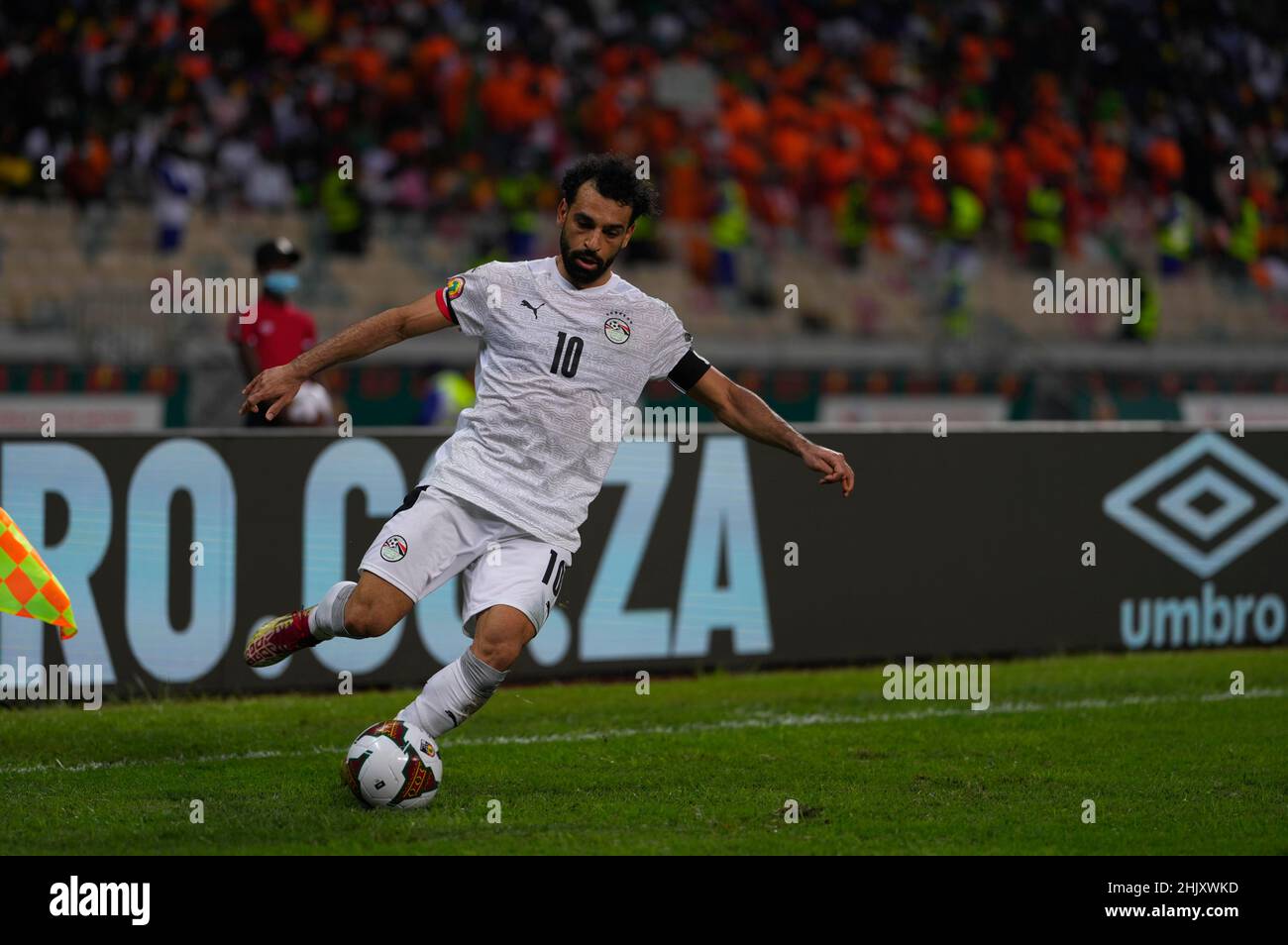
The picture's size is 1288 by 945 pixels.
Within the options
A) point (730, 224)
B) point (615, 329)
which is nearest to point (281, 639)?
point (615, 329)

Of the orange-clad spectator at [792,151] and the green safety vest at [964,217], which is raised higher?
the orange-clad spectator at [792,151]

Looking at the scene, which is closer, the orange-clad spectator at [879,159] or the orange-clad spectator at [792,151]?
the orange-clad spectator at [792,151]

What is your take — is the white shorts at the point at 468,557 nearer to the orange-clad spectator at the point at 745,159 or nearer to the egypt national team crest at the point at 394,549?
the egypt national team crest at the point at 394,549

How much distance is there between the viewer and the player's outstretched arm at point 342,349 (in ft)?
18.8

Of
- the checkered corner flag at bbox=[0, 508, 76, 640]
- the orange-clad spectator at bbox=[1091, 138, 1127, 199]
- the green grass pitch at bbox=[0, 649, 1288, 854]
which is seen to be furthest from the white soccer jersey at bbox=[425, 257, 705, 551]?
the orange-clad spectator at bbox=[1091, 138, 1127, 199]

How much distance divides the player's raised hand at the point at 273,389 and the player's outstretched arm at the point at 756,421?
1.47 metres

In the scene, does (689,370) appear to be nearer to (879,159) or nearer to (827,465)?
(827,465)

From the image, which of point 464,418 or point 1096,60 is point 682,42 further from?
point 464,418

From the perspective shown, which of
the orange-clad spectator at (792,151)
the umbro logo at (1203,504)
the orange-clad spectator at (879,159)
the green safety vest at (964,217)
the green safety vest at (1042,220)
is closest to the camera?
the umbro logo at (1203,504)

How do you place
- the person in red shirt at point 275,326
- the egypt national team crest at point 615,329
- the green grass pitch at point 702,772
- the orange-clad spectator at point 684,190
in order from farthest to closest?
the orange-clad spectator at point 684,190 < the person in red shirt at point 275,326 < the egypt national team crest at point 615,329 < the green grass pitch at point 702,772

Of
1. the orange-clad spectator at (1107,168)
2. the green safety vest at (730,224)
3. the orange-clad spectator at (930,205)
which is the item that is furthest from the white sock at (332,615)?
the orange-clad spectator at (1107,168)

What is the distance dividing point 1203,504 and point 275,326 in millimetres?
5683
